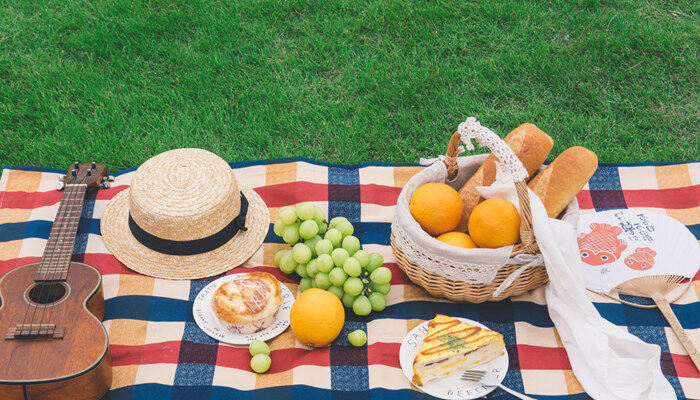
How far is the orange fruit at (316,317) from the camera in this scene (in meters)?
1.89

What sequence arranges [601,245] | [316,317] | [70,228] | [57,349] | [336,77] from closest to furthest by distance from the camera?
[57,349] → [316,317] → [70,228] → [601,245] → [336,77]

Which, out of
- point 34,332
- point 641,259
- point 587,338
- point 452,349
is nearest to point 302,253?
point 452,349

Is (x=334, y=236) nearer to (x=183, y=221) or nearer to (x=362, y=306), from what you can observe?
(x=362, y=306)

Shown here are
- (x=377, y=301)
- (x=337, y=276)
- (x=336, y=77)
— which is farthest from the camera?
(x=336, y=77)

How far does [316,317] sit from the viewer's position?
6.19 feet

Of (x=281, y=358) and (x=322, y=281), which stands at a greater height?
(x=322, y=281)

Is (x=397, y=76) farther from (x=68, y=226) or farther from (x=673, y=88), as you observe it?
(x=68, y=226)

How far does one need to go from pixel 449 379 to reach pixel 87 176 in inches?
70.7

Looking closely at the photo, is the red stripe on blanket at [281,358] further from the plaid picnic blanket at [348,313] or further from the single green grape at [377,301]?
the single green grape at [377,301]

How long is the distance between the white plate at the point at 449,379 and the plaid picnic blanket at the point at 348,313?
0.04 metres

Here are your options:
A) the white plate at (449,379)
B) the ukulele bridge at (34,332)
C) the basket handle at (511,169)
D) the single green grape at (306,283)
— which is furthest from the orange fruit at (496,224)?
the ukulele bridge at (34,332)

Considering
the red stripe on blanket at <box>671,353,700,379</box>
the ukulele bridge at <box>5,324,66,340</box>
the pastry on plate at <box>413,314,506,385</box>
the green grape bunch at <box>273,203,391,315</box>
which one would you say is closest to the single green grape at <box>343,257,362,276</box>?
the green grape bunch at <box>273,203,391,315</box>

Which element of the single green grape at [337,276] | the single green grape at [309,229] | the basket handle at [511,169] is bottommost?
the single green grape at [337,276]

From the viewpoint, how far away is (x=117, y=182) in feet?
8.66
